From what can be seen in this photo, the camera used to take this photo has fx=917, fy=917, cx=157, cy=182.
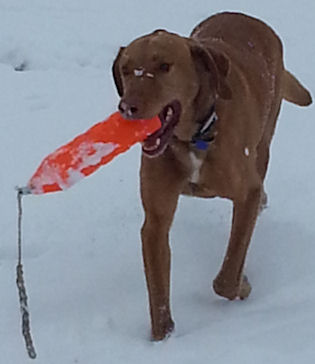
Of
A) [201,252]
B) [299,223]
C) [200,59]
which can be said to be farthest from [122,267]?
[200,59]

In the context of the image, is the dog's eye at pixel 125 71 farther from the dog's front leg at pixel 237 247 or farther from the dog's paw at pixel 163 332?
the dog's paw at pixel 163 332

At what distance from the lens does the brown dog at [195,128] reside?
343 cm

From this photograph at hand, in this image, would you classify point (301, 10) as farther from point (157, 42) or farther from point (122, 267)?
point (157, 42)

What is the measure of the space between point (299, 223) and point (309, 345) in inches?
47.7

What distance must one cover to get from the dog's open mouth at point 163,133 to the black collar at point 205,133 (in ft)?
0.41

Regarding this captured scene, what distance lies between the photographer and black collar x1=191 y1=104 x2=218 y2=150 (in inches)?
144

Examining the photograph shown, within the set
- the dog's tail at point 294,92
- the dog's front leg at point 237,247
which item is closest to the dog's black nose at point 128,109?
the dog's front leg at point 237,247

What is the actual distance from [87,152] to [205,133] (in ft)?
1.63

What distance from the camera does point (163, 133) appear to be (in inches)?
139

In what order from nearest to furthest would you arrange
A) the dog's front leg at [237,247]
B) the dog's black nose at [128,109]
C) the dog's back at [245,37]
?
the dog's black nose at [128,109] → the dog's front leg at [237,247] → the dog's back at [245,37]

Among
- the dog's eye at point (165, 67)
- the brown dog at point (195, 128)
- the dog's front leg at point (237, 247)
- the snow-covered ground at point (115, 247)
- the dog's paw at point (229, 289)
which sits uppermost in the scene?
the dog's eye at point (165, 67)

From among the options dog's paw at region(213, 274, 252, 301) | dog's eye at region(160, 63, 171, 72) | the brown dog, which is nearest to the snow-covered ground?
dog's paw at region(213, 274, 252, 301)

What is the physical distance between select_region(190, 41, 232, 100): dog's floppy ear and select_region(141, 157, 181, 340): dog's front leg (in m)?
0.38

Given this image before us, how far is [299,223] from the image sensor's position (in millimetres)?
4754
